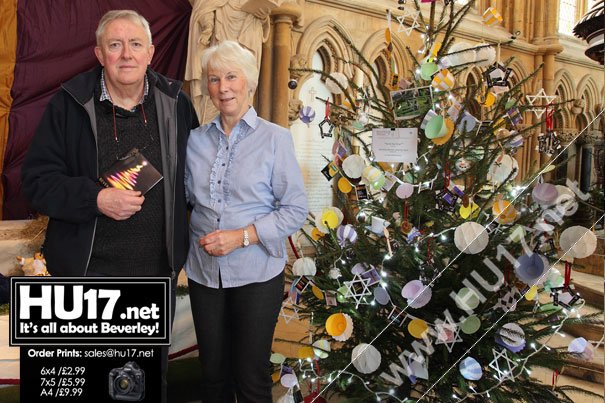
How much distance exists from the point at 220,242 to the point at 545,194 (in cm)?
67

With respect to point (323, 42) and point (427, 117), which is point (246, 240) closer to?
point (427, 117)

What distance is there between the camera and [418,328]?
139 centimetres

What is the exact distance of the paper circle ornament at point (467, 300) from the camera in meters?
1.08

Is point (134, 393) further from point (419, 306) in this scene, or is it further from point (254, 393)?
point (419, 306)

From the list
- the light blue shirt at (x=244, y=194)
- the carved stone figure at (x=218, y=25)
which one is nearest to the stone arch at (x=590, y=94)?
the light blue shirt at (x=244, y=194)

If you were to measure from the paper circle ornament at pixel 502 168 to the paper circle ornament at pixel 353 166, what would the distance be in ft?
1.25

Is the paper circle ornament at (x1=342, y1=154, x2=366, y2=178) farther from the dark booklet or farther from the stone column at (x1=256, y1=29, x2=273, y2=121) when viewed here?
the stone column at (x1=256, y1=29, x2=273, y2=121)

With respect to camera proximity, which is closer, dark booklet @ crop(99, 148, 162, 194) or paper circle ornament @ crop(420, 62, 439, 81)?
dark booklet @ crop(99, 148, 162, 194)

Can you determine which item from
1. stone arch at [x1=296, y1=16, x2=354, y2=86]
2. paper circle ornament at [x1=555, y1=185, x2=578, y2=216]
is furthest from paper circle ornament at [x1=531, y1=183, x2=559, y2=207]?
stone arch at [x1=296, y1=16, x2=354, y2=86]

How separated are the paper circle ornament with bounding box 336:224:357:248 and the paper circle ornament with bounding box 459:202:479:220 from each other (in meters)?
A: 0.32

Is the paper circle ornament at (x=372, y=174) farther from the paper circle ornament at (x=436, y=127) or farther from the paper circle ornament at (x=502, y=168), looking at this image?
the paper circle ornament at (x=502, y=168)

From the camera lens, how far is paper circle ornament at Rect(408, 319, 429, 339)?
1373 millimetres

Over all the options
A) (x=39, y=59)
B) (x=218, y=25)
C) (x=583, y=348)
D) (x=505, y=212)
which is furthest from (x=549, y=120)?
(x=39, y=59)

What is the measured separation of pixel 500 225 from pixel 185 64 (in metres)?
3.44
